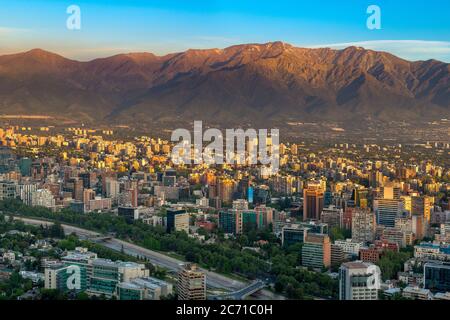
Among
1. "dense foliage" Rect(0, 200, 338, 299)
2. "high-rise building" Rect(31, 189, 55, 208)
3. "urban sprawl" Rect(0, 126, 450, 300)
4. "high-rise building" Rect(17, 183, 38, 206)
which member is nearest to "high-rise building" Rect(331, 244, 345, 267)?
"urban sprawl" Rect(0, 126, 450, 300)

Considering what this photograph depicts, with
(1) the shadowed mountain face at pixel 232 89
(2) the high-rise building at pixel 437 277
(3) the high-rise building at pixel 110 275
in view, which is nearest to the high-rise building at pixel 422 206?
(1) the shadowed mountain face at pixel 232 89

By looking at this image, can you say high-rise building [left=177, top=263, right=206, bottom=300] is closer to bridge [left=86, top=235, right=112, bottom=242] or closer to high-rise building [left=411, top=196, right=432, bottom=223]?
bridge [left=86, top=235, right=112, bottom=242]

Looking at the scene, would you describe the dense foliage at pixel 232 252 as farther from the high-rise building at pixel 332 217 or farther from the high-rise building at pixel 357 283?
the high-rise building at pixel 332 217

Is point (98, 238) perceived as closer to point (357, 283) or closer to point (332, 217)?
point (332, 217)

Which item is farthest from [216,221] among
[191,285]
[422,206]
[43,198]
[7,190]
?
[191,285]

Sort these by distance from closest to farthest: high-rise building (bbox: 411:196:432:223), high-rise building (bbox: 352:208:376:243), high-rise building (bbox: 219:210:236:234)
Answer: high-rise building (bbox: 352:208:376:243)
high-rise building (bbox: 219:210:236:234)
high-rise building (bbox: 411:196:432:223)

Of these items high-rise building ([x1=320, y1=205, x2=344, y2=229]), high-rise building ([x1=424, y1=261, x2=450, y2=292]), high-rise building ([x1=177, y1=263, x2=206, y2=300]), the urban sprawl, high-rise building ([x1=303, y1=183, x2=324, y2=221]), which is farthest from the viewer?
high-rise building ([x1=303, y1=183, x2=324, y2=221])
